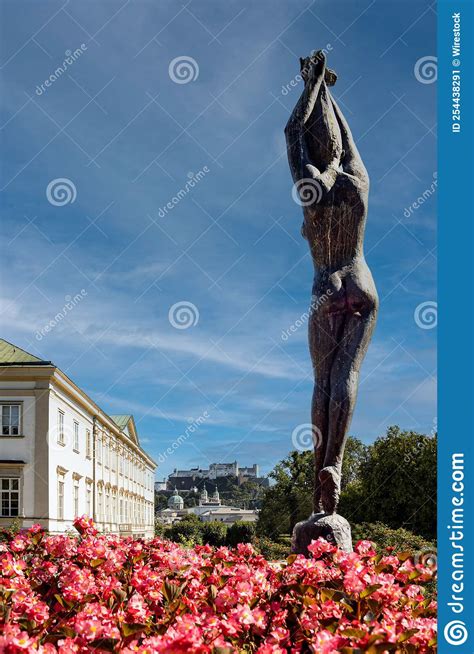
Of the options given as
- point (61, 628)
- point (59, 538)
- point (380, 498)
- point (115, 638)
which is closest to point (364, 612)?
point (115, 638)

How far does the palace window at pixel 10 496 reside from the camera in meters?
31.6

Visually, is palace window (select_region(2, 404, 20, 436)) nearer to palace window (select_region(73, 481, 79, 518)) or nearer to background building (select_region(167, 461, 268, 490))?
palace window (select_region(73, 481, 79, 518))

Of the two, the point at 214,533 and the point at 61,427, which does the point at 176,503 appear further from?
the point at 61,427

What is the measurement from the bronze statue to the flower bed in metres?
1.66

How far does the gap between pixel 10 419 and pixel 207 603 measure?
3229cm

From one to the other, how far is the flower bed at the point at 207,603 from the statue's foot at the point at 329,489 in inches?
58.4

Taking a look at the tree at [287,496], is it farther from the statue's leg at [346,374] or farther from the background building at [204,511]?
the background building at [204,511]

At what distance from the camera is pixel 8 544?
4547 mm

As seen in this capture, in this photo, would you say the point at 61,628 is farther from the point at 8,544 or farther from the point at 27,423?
the point at 27,423

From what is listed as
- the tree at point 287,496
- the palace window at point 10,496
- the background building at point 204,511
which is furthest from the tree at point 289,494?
the background building at point 204,511

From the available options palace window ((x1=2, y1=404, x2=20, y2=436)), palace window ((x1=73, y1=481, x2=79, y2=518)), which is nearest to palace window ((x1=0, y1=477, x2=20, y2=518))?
palace window ((x1=2, y1=404, x2=20, y2=436))

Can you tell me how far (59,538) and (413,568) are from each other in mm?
2312

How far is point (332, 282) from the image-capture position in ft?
19.2

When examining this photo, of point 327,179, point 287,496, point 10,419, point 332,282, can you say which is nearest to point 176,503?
point 287,496
